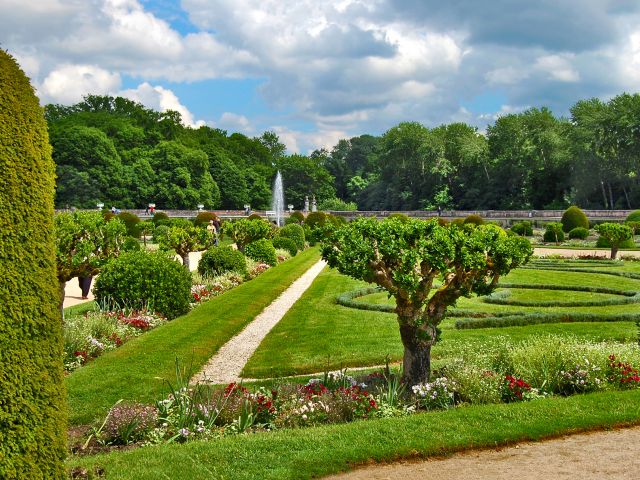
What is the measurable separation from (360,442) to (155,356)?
18.5 ft

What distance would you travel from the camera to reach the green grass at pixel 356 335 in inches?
442

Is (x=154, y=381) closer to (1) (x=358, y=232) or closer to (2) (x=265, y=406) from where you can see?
(2) (x=265, y=406)

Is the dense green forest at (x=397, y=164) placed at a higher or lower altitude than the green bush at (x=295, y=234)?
higher

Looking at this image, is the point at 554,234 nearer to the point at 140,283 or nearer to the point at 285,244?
the point at 285,244

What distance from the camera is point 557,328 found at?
13719mm

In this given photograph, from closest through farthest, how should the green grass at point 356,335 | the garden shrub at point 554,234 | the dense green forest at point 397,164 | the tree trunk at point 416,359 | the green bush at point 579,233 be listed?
the tree trunk at point 416,359 → the green grass at point 356,335 → the garden shrub at point 554,234 → the green bush at point 579,233 → the dense green forest at point 397,164

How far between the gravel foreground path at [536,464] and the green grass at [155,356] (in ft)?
13.2

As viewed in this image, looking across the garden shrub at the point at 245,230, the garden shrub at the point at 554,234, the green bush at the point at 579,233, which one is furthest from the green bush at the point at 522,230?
the garden shrub at the point at 245,230

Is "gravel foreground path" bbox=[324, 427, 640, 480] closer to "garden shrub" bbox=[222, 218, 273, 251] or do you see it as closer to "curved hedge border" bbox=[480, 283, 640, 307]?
"curved hedge border" bbox=[480, 283, 640, 307]

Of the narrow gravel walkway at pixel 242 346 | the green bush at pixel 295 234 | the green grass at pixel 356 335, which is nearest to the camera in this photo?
the narrow gravel walkway at pixel 242 346

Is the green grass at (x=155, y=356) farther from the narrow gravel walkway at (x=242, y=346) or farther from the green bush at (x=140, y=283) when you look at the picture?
the green bush at (x=140, y=283)

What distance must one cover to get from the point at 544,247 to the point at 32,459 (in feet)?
130

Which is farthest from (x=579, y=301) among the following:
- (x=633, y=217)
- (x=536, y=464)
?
(x=633, y=217)

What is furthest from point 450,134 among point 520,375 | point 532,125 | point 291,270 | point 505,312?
point 520,375
